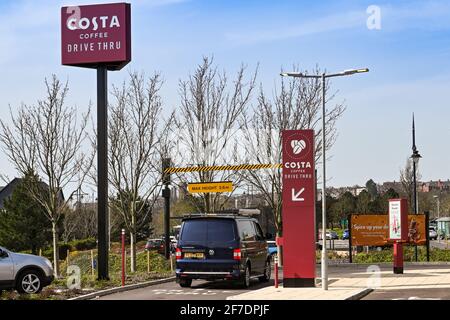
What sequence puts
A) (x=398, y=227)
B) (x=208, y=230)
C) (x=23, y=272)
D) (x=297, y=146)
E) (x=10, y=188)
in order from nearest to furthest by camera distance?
(x=23, y=272)
(x=297, y=146)
(x=208, y=230)
(x=398, y=227)
(x=10, y=188)

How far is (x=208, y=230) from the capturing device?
20797mm

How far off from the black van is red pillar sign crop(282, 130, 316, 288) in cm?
138

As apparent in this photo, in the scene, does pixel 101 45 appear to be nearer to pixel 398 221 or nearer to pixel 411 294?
pixel 398 221

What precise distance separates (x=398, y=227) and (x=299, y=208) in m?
6.17

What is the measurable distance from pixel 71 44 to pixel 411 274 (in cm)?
1353

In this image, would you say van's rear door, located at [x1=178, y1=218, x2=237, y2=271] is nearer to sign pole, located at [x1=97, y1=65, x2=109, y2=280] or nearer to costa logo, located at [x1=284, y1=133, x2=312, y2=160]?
costa logo, located at [x1=284, y1=133, x2=312, y2=160]

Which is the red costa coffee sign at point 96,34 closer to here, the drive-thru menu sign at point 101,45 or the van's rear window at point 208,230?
the drive-thru menu sign at point 101,45

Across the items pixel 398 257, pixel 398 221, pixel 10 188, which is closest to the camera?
pixel 398 221

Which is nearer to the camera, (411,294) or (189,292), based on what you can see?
(411,294)

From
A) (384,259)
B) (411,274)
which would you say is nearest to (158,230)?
(384,259)

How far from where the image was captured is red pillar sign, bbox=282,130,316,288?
19.9 metres

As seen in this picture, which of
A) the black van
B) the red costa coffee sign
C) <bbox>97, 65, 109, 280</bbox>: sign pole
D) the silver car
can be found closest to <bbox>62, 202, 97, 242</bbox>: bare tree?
<bbox>97, 65, 109, 280</bbox>: sign pole

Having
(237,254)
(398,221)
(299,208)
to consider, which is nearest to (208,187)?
(398,221)

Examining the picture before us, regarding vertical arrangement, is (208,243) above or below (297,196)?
below
